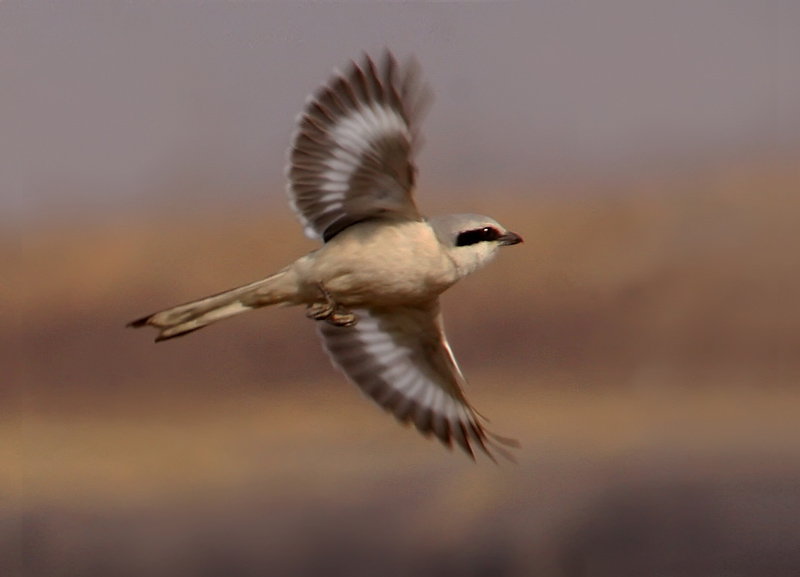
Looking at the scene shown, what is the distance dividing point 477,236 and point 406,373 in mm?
438

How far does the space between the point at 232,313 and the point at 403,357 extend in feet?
1.55

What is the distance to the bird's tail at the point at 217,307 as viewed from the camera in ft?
6.06


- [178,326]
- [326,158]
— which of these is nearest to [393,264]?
[326,158]

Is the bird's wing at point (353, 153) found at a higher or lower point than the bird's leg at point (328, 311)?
higher

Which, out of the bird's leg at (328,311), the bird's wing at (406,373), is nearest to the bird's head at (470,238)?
the bird's leg at (328,311)

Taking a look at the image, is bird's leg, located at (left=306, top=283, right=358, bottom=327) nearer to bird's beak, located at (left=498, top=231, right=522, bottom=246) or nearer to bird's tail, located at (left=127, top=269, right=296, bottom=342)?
bird's tail, located at (left=127, top=269, right=296, bottom=342)

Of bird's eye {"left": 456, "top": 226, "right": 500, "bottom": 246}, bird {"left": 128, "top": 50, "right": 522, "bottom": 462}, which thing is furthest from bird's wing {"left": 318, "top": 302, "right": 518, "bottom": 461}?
bird's eye {"left": 456, "top": 226, "right": 500, "bottom": 246}

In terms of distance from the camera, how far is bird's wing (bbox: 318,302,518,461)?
2203mm

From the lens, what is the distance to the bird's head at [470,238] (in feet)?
6.18

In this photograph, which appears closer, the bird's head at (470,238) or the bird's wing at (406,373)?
the bird's head at (470,238)

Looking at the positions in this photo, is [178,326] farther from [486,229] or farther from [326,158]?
[486,229]

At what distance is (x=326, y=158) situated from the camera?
1.91m

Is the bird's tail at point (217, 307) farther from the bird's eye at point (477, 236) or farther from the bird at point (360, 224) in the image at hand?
the bird's eye at point (477, 236)

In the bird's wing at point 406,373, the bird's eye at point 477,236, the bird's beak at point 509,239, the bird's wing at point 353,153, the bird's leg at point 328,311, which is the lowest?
the bird's wing at point 406,373
